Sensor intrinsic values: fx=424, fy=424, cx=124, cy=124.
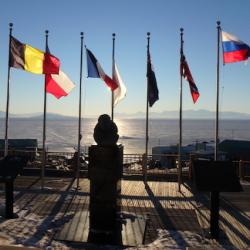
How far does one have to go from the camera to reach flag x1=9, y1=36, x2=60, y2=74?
16.6 m

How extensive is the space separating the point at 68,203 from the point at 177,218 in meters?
4.30

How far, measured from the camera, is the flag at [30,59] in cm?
1662

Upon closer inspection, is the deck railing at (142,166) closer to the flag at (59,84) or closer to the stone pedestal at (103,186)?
the flag at (59,84)

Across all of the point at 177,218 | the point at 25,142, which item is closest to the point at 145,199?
the point at 177,218

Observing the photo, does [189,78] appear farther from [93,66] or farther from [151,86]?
[93,66]

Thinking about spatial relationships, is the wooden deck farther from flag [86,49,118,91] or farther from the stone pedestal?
flag [86,49,118,91]

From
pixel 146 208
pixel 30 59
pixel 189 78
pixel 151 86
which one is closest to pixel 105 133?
pixel 146 208

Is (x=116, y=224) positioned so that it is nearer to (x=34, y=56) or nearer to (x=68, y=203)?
(x=68, y=203)

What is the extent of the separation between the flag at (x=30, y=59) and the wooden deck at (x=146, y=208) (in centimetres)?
509

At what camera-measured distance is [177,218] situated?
14.0 m

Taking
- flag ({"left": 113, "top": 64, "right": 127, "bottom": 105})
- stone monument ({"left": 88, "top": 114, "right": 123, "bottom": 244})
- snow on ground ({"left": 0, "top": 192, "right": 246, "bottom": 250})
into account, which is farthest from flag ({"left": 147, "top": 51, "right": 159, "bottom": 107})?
snow on ground ({"left": 0, "top": 192, "right": 246, "bottom": 250})

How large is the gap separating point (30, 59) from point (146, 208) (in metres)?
7.32

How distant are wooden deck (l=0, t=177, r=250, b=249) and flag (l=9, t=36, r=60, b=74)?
5091 millimetres

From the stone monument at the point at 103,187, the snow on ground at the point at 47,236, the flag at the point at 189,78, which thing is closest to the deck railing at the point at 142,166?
the snow on ground at the point at 47,236
